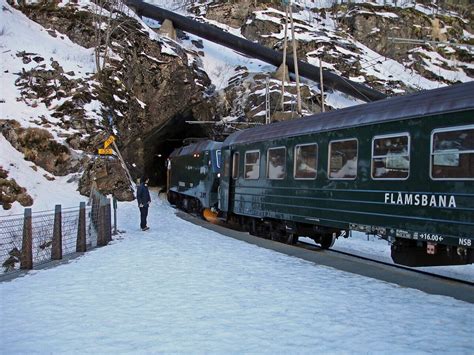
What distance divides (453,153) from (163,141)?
35.4 m

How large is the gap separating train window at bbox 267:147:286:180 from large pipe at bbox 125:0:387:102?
29267mm

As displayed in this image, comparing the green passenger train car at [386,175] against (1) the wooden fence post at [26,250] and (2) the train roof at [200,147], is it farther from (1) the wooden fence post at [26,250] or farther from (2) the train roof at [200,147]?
(2) the train roof at [200,147]

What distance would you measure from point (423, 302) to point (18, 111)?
2178 centimetres

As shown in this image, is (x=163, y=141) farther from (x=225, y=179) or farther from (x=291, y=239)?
(x=291, y=239)

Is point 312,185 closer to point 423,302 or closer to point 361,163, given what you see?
point 361,163

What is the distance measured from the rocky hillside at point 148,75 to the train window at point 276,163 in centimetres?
800

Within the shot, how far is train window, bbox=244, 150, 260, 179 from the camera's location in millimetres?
14902

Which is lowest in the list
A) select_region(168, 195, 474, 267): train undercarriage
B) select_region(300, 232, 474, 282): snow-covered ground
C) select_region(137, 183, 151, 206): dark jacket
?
select_region(300, 232, 474, 282): snow-covered ground

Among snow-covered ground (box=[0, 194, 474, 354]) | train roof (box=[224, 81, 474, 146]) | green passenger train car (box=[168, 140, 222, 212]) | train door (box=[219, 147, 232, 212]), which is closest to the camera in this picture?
snow-covered ground (box=[0, 194, 474, 354])

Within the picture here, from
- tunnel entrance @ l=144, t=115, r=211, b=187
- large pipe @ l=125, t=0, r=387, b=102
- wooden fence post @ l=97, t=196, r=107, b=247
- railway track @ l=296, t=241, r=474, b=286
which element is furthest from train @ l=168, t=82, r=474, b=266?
large pipe @ l=125, t=0, r=387, b=102

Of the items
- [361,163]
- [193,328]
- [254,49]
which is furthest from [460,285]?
[254,49]

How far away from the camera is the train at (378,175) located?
26.4ft

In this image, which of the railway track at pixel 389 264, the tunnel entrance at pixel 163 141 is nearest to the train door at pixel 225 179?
the railway track at pixel 389 264

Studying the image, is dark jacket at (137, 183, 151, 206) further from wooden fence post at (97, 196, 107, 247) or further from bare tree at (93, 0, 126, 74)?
bare tree at (93, 0, 126, 74)
